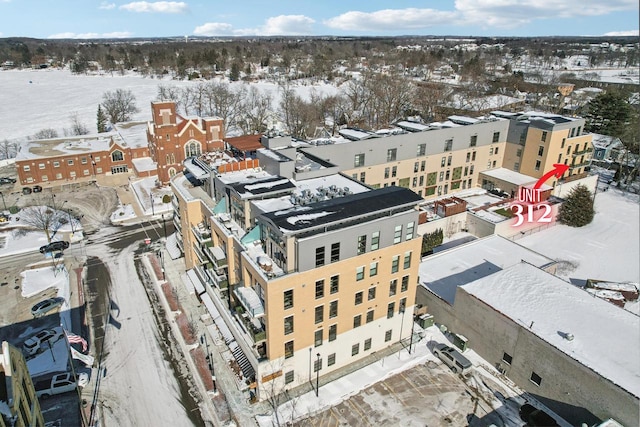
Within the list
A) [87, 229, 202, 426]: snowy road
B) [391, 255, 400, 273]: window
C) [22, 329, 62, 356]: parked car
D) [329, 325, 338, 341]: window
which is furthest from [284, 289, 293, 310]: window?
[22, 329, 62, 356]: parked car

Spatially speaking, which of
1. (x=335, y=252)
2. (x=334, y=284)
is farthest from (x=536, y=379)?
(x=335, y=252)

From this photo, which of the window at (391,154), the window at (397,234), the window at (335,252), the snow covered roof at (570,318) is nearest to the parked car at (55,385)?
the window at (335,252)

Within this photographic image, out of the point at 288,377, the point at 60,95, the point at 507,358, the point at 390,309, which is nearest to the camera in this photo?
the point at 288,377

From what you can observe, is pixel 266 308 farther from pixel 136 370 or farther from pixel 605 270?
pixel 605 270

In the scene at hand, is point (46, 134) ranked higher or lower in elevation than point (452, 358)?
higher

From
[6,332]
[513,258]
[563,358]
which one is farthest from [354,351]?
[6,332]

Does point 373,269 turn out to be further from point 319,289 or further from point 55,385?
point 55,385
